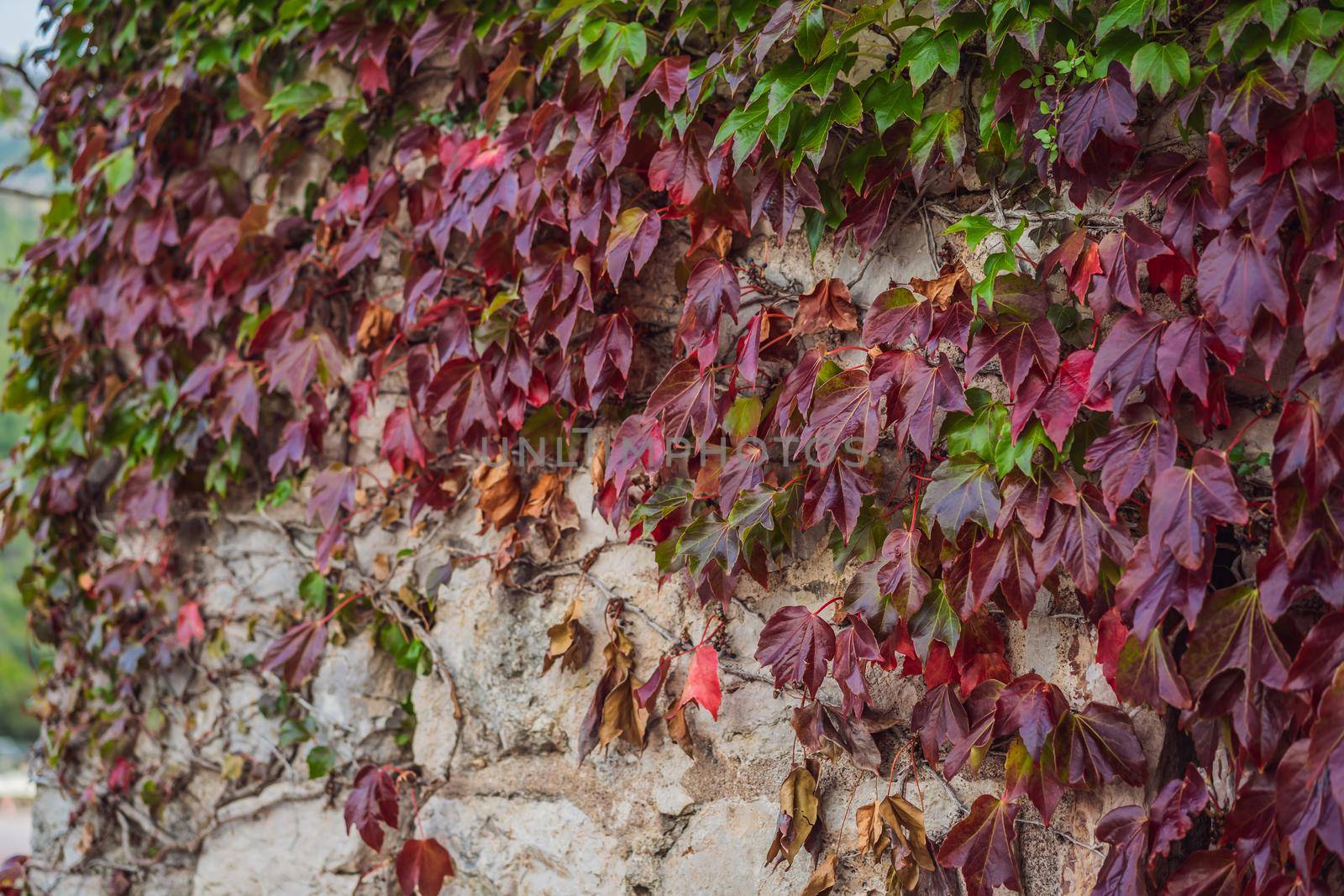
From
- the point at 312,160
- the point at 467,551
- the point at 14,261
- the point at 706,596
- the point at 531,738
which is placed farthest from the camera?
the point at 14,261

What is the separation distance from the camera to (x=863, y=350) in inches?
51.8

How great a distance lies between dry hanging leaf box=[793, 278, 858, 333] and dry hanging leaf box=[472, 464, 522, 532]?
0.57 meters

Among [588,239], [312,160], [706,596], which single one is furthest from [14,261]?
[706,596]

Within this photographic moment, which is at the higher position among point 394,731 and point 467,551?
point 467,551

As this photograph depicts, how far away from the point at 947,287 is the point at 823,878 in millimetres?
804

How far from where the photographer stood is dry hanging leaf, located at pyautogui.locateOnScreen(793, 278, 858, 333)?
4.36 feet

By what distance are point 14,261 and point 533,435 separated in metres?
1.56

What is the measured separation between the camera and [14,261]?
231cm

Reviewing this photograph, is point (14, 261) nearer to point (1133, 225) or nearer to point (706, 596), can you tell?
point (706, 596)

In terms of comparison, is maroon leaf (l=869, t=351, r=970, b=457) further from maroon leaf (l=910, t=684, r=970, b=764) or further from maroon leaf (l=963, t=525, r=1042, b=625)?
maroon leaf (l=910, t=684, r=970, b=764)

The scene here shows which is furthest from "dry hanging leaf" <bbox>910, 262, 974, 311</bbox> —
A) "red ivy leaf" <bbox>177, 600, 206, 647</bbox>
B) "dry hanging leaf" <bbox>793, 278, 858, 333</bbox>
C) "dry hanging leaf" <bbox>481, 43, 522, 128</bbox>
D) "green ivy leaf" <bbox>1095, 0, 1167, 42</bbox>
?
"red ivy leaf" <bbox>177, 600, 206, 647</bbox>

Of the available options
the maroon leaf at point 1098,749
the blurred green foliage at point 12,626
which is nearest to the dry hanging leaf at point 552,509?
the maroon leaf at point 1098,749

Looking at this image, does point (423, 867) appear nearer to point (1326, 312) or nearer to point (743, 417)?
point (743, 417)

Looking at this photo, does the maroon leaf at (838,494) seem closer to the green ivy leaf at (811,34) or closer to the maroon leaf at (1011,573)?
the maroon leaf at (1011,573)
